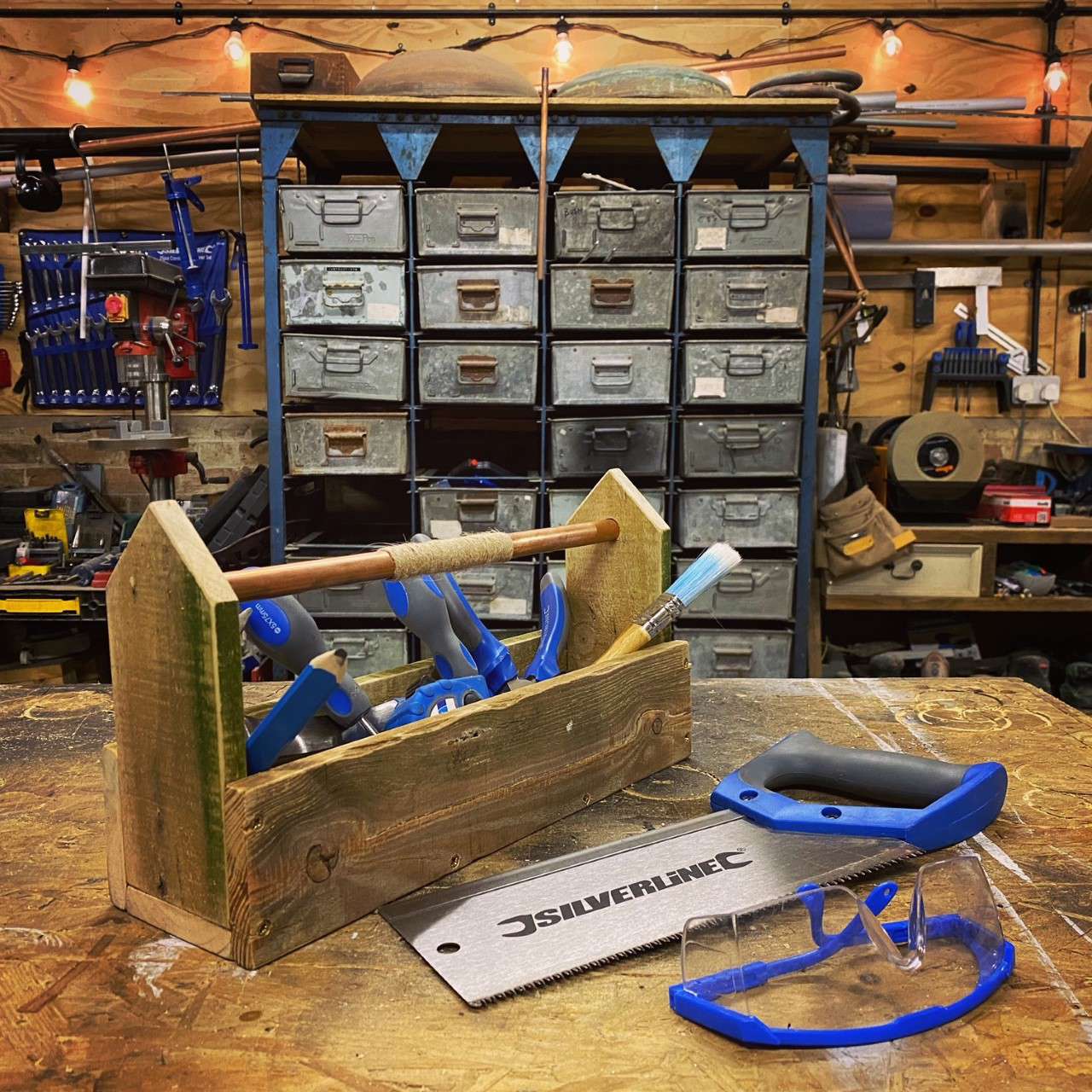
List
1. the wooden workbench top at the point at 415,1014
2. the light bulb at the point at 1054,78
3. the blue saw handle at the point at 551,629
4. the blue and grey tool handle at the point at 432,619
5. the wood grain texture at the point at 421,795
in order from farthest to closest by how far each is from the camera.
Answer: the light bulb at the point at 1054,78
the blue saw handle at the point at 551,629
the blue and grey tool handle at the point at 432,619
the wood grain texture at the point at 421,795
the wooden workbench top at the point at 415,1014

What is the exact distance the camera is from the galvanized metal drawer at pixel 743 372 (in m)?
2.60

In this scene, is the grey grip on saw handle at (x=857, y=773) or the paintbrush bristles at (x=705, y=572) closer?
the grey grip on saw handle at (x=857, y=773)

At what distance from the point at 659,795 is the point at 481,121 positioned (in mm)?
2171

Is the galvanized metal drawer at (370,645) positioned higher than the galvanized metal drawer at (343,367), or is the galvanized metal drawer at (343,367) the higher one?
the galvanized metal drawer at (343,367)

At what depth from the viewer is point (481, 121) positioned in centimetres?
254

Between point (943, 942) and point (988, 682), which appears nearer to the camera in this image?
point (943, 942)

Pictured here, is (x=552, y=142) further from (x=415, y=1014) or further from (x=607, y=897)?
(x=415, y=1014)

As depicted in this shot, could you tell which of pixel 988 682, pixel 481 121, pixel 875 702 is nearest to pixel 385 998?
pixel 875 702

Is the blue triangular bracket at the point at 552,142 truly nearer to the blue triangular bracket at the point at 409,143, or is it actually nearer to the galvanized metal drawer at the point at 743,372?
the blue triangular bracket at the point at 409,143

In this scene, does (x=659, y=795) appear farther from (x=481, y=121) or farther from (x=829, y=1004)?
(x=481, y=121)

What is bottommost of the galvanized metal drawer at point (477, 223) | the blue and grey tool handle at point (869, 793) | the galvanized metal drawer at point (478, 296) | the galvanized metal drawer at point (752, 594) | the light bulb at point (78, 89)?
the galvanized metal drawer at point (752, 594)

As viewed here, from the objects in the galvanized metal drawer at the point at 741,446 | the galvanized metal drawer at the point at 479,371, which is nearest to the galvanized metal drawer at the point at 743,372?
the galvanized metal drawer at the point at 741,446

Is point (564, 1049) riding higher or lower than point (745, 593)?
higher

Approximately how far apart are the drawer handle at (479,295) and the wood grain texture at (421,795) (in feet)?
5.91
